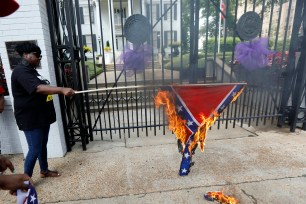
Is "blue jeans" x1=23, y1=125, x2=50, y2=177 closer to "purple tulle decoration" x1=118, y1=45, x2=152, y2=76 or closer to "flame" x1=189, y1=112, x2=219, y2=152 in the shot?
"purple tulle decoration" x1=118, y1=45, x2=152, y2=76

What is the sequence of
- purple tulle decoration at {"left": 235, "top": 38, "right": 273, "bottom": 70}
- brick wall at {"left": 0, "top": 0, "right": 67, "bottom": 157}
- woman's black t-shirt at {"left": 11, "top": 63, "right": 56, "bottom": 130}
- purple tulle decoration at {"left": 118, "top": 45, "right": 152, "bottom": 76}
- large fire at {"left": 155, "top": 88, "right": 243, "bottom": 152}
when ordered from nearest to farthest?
woman's black t-shirt at {"left": 11, "top": 63, "right": 56, "bottom": 130}
large fire at {"left": 155, "top": 88, "right": 243, "bottom": 152}
brick wall at {"left": 0, "top": 0, "right": 67, "bottom": 157}
purple tulle decoration at {"left": 118, "top": 45, "right": 152, "bottom": 76}
purple tulle decoration at {"left": 235, "top": 38, "right": 273, "bottom": 70}

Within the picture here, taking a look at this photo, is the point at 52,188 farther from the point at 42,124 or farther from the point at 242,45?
the point at 242,45

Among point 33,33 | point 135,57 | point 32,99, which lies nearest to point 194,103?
point 135,57

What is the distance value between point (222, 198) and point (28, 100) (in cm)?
284

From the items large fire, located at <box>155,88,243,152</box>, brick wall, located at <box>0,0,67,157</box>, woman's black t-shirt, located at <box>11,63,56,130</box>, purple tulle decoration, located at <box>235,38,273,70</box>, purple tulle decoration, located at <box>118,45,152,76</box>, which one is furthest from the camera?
purple tulle decoration, located at <box>235,38,273,70</box>

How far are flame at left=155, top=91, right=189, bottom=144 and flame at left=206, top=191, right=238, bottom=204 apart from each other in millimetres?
781

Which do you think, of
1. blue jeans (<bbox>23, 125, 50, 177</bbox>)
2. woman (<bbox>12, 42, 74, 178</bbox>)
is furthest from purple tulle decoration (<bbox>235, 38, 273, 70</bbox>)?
blue jeans (<bbox>23, 125, 50, 177</bbox>)

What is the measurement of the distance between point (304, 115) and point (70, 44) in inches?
208

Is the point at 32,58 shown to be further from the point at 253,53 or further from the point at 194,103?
the point at 253,53

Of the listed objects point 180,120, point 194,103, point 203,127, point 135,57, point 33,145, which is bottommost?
point 33,145

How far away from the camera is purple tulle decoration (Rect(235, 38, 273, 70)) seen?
4.39 meters

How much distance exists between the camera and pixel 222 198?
2770 millimetres

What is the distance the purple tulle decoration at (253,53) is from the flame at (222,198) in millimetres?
2869

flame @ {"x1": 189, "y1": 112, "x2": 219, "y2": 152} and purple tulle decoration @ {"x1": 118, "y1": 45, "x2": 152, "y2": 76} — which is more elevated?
purple tulle decoration @ {"x1": 118, "y1": 45, "x2": 152, "y2": 76}
